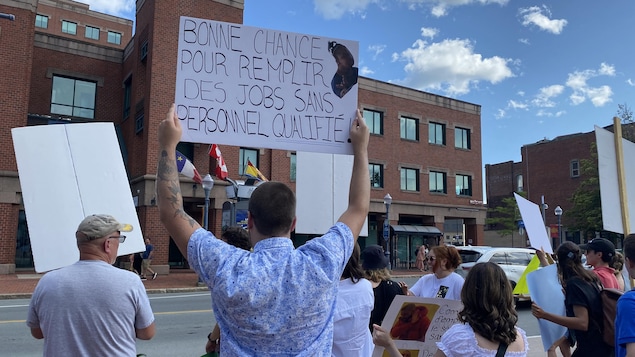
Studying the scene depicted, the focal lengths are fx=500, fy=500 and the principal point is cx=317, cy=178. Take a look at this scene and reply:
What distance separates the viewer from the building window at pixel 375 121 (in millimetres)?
30892

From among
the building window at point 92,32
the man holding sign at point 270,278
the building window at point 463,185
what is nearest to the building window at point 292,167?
the building window at point 463,185

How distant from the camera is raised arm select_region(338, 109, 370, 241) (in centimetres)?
205

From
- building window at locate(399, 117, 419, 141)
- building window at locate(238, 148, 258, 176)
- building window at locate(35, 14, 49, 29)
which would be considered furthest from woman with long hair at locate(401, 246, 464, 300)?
building window at locate(35, 14, 49, 29)

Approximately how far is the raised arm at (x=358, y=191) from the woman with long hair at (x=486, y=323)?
941 mm

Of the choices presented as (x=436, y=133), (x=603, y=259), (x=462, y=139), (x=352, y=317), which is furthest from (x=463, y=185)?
(x=352, y=317)

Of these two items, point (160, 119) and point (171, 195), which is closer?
point (171, 195)

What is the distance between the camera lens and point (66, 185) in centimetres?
368

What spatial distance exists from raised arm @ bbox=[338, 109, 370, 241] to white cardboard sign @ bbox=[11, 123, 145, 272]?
197 centimetres

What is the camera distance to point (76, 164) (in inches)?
148

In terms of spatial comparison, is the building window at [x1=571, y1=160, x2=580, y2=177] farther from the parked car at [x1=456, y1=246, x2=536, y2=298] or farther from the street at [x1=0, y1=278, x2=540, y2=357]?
the street at [x1=0, y1=278, x2=540, y2=357]

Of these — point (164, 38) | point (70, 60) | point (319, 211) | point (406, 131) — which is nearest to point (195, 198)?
point (164, 38)

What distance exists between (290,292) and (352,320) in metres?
1.78

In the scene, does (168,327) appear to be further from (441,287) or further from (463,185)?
(463,185)

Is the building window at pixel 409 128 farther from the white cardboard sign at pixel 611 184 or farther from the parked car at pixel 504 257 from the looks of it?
the white cardboard sign at pixel 611 184
